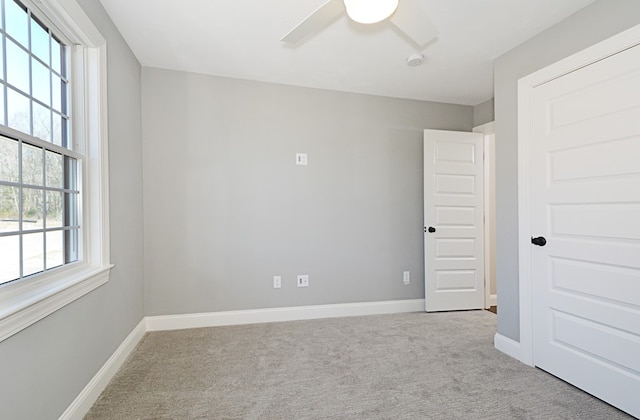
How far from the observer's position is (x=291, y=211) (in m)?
3.23

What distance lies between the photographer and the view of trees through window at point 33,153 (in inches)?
50.5

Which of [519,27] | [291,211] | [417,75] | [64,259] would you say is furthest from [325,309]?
[519,27]

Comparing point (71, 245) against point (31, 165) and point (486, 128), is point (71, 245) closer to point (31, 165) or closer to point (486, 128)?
point (31, 165)

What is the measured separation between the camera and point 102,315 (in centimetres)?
197

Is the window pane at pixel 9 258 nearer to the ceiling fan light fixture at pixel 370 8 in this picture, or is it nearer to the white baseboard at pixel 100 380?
the white baseboard at pixel 100 380

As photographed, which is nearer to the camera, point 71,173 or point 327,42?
A: point 71,173

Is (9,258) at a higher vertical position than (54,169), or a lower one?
lower

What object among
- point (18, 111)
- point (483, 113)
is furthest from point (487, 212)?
A: point (18, 111)

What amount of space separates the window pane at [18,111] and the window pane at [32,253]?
1.63ft

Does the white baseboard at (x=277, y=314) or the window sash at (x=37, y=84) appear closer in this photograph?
the window sash at (x=37, y=84)

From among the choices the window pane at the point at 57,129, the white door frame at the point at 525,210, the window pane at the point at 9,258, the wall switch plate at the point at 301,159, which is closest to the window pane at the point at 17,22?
the window pane at the point at 57,129

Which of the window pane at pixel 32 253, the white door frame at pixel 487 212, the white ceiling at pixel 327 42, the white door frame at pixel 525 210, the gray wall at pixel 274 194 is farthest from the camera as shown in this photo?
the white door frame at pixel 487 212

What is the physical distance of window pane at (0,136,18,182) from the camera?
48.8 inches

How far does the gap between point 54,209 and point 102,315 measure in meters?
0.76
